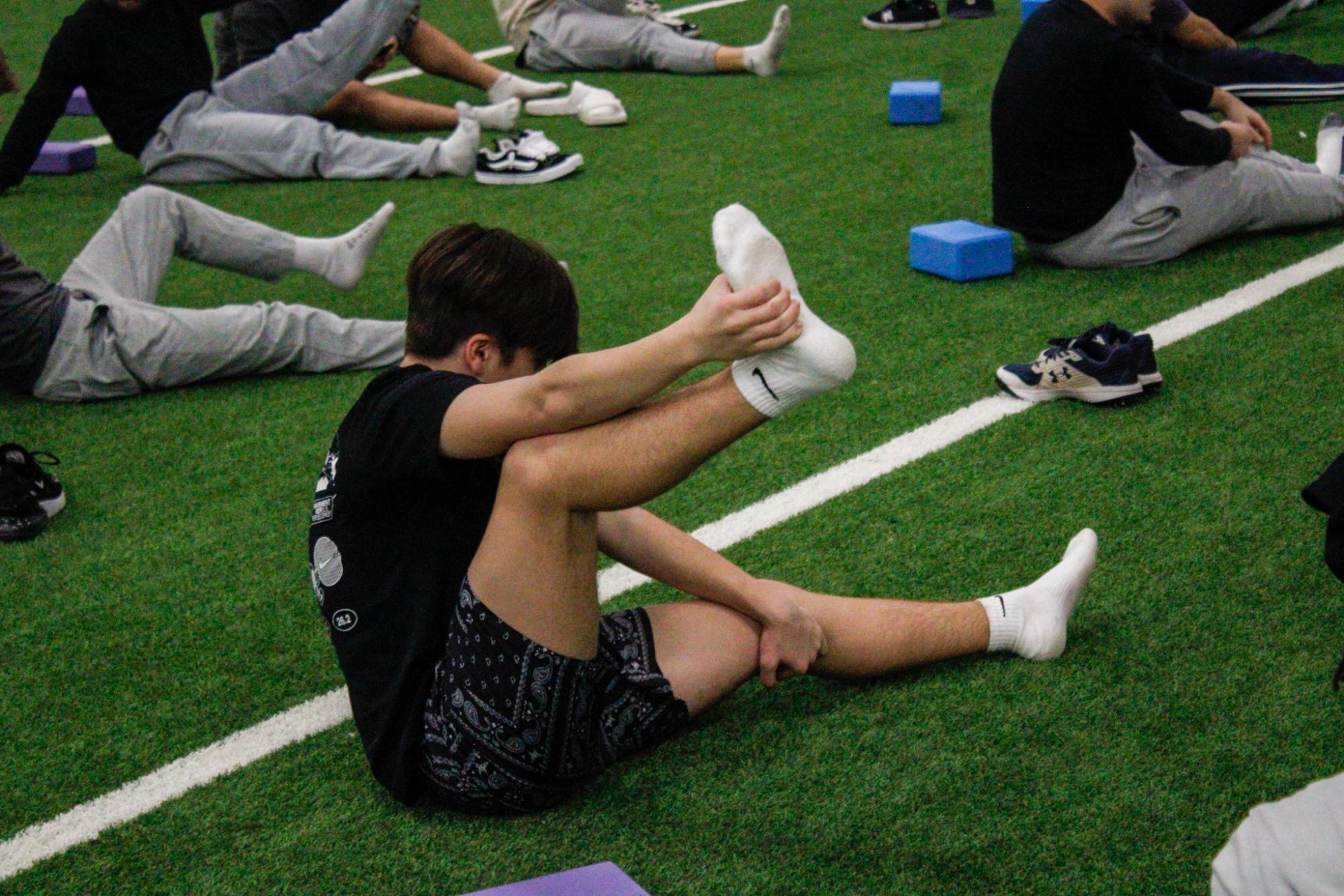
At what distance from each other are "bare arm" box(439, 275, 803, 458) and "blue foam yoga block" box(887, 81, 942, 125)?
490 cm

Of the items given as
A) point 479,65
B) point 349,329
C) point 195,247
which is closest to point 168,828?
point 349,329

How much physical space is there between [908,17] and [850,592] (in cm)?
674

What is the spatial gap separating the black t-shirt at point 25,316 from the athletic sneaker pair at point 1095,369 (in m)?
2.89

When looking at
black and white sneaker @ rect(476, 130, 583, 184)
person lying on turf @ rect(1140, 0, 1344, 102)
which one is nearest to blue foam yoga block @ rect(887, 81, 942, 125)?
person lying on turf @ rect(1140, 0, 1344, 102)

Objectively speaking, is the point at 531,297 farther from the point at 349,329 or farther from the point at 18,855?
the point at 349,329

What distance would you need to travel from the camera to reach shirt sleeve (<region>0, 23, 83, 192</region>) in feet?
20.2

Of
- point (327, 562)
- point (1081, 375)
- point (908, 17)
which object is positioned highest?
point (327, 562)

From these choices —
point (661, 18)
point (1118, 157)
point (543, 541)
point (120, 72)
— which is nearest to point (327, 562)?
point (543, 541)

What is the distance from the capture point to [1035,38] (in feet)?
15.9

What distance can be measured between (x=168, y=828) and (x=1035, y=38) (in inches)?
146

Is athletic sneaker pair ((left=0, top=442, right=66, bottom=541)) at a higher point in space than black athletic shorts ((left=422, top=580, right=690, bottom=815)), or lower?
lower

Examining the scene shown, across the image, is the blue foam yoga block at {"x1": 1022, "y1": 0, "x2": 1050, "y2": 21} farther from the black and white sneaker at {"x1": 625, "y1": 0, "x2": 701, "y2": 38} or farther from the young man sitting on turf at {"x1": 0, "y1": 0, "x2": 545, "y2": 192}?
the young man sitting on turf at {"x1": 0, "y1": 0, "x2": 545, "y2": 192}

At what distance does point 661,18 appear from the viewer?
355 inches

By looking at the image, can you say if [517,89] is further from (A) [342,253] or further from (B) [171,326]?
(B) [171,326]
